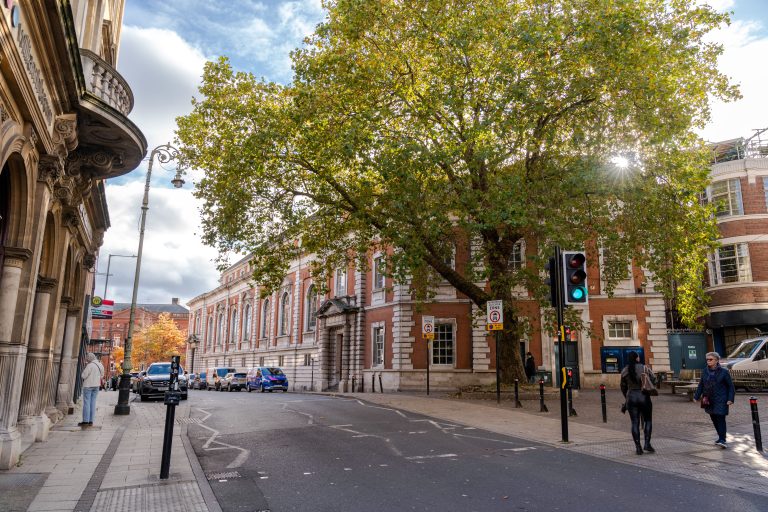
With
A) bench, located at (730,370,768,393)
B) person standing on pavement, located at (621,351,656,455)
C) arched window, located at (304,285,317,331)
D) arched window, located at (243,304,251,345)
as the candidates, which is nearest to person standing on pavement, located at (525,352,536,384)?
bench, located at (730,370,768,393)

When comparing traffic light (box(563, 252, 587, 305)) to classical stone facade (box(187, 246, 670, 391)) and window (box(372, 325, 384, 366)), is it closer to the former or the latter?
classical stone facade (box(187, 246, 670, 391))

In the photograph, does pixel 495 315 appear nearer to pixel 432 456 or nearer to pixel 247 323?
pixel 432 456

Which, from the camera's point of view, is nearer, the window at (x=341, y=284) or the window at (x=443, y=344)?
the window at (x=443, y=344)

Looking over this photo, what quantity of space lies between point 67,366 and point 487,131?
1453cm

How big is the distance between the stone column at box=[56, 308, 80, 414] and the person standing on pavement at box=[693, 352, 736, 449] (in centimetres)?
1644

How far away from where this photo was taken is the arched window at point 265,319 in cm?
5294

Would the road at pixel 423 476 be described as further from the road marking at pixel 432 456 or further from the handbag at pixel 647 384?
the handbag at pixel 647 384

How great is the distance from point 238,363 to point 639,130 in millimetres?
51831

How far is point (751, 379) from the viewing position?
21906 millimetres

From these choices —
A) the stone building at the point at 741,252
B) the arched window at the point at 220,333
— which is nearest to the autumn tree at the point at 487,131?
the stone building at the point at 741,252

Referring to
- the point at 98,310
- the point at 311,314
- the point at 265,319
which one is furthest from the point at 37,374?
the point at 265,319

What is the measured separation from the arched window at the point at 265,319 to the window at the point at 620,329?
32.8 meters

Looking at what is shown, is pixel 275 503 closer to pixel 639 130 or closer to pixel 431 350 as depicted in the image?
pixel 639 130

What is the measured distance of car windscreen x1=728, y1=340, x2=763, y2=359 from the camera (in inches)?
920
